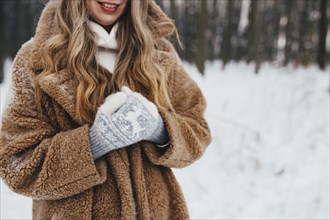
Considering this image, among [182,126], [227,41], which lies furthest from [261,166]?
[227,41]

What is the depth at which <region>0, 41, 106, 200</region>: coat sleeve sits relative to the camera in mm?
1275

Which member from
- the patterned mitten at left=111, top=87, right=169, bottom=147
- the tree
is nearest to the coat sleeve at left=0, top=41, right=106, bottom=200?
the patterned mitten at left=111, top=87, right=169, bottom=147

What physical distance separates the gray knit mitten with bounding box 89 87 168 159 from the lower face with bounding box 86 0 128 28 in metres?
0.37

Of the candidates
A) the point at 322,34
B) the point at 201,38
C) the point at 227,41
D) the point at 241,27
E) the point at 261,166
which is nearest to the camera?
the point at 261,166

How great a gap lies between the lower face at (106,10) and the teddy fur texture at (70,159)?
0.60 feet

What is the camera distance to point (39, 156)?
129 centimetres

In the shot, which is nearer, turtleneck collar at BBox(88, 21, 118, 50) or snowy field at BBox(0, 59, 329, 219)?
turtleneck collar at BBox(88, 21, 118, 50)

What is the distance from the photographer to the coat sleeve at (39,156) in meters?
1.28

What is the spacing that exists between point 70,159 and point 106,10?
62 cm

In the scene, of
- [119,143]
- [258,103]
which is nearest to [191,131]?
[119,143]

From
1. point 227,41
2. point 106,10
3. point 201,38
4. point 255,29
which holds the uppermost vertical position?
point 106,10

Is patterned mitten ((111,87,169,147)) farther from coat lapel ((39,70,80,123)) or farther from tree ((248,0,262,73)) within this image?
tree ((248,0,262,73))

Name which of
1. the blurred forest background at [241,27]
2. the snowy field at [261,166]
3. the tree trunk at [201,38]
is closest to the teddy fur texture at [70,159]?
the snowy field at [261,166]

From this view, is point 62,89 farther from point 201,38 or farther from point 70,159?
point 201,38
